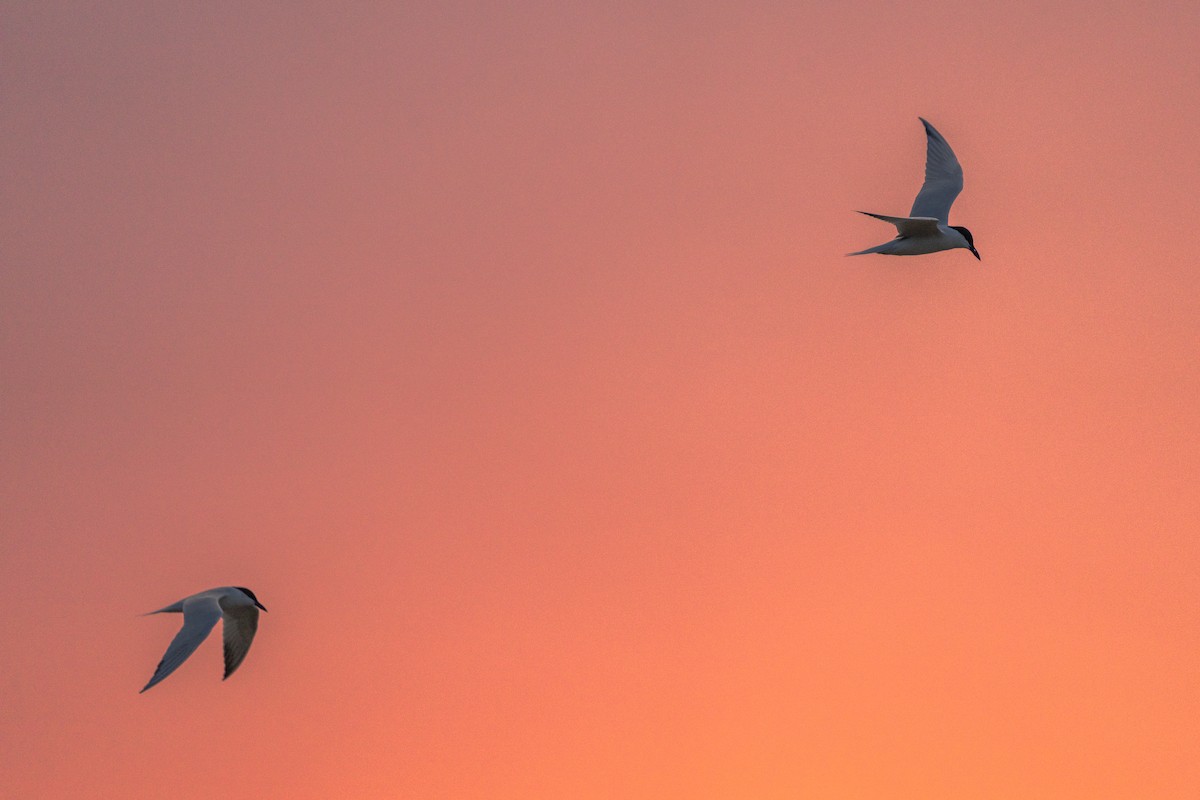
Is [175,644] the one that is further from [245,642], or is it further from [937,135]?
[937,135]

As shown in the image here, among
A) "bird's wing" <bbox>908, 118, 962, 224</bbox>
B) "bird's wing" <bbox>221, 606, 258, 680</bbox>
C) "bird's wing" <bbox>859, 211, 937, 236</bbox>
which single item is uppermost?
"bird's wing" <bbox>908, 118, 962, 224</bbox>

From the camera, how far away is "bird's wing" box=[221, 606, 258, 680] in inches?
474

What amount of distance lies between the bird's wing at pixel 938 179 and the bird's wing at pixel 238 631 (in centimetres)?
830

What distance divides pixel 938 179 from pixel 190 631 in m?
9.04

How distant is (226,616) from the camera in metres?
12.2

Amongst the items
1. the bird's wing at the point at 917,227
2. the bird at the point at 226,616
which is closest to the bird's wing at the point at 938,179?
the bird's wing at the point at 917,227

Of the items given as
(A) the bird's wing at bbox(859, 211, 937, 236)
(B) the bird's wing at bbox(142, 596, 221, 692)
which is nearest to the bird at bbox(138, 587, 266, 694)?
(B) the bird's wing at bbox(142, 596, 221, 692)

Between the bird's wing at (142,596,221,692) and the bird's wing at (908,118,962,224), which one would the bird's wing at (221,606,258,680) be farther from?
the bird's wing at (908,118,962,224)

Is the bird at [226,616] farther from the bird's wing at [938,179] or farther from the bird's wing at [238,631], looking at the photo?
the bird's wing at [938,179]

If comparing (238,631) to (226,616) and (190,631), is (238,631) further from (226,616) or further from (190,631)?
(190,631)

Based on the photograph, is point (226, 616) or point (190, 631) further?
point (226, 616)

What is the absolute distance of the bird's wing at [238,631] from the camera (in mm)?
12047

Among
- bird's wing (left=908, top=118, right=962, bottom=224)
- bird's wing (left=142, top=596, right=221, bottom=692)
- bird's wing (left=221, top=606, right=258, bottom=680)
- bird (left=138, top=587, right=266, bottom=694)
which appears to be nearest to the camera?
bird's wing (left=142, top=596, right=221, bottom=692)

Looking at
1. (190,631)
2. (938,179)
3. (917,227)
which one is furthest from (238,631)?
(938,179)
